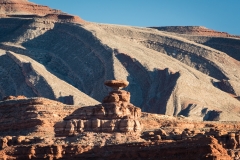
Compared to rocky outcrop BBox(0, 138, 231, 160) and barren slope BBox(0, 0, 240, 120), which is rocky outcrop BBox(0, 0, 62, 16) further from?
rocky outcrop BBox(0, 138, 231, 160)

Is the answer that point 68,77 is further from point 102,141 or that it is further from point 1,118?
point 102,141

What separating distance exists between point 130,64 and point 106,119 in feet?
188

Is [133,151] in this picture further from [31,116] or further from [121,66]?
[121,66]

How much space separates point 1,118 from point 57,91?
94.0ft

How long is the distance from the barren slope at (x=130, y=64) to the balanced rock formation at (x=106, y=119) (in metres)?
30.5

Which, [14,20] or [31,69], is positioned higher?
[14,20]

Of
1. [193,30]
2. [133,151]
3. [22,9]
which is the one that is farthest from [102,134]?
[193,30]

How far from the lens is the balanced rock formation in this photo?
5884cm

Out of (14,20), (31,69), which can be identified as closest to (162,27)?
(14,20)

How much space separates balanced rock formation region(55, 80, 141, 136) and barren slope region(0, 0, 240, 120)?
30486mm

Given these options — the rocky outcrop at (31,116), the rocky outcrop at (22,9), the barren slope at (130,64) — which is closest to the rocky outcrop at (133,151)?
the rocky outcrop at (31,116)

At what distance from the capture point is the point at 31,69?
107625 millimetres

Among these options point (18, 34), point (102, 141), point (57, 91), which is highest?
point (18, 34)

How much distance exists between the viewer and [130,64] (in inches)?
4619
